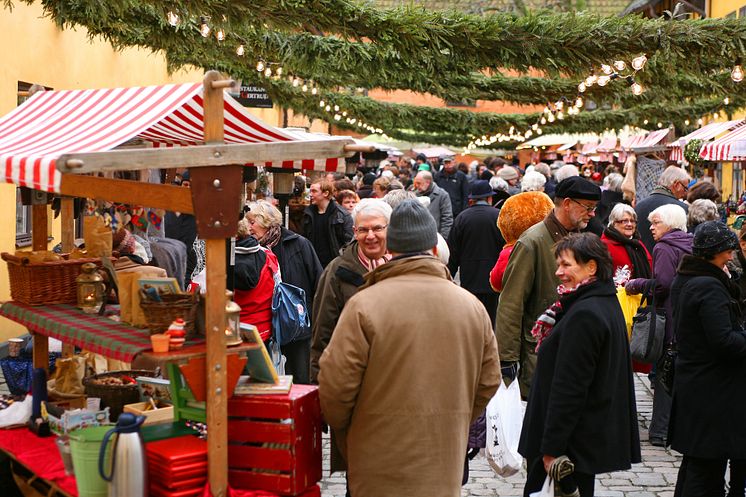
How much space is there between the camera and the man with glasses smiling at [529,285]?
6398mm

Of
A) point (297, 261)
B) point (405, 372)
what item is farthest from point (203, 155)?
point (297, 261)

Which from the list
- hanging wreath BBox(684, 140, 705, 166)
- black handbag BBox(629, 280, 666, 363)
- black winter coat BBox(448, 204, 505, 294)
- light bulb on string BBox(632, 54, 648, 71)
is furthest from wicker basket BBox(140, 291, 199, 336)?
hanging wreath BBox(684, 140, 705, 166)

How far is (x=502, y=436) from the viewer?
229 inches

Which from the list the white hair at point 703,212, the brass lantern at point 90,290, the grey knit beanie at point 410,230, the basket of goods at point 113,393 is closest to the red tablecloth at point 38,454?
the basket of goods at point 113,393

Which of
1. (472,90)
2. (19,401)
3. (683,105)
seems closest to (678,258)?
(19,401)

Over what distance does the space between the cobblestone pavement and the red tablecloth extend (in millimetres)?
2295

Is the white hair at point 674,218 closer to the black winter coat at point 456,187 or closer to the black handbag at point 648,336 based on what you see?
the black handbag at point 648,336

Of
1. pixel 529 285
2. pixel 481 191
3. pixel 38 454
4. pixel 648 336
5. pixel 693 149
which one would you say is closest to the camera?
pixel 38 454

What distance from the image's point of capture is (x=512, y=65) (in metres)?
9.58

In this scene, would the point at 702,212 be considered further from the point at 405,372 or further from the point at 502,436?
the point at 405,372

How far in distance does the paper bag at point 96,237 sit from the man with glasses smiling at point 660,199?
6.74m

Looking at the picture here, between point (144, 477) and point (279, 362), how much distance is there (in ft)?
11.4

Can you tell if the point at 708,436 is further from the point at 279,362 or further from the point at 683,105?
the point at 683,105

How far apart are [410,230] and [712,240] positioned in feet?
7.38
